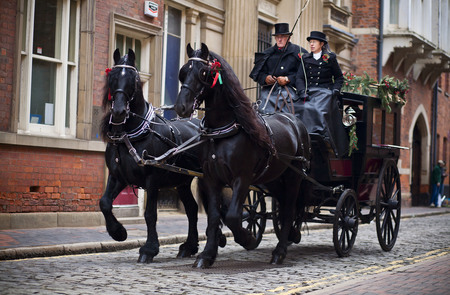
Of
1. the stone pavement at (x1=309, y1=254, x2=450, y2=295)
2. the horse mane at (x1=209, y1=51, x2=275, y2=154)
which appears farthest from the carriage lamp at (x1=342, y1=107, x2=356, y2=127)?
the horse mane at (x1=209, y1=51, x2=275, y2=154)

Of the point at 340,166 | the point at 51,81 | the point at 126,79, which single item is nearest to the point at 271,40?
the point at 51,81

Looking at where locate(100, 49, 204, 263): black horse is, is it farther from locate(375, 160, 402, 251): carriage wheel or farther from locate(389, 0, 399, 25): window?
locate(389, 0, 399, 25): window

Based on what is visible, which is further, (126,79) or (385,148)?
(385,148)

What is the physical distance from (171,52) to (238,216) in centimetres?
964

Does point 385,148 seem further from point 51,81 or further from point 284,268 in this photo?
point 51,81

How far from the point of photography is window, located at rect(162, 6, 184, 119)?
17047mm

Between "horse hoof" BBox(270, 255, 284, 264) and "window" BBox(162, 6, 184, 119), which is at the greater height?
"window" BBox(162, 6, 184, 119)

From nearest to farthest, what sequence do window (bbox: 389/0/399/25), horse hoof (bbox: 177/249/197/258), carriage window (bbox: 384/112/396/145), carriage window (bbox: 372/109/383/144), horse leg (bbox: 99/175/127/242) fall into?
horse leg (bbox: 99/175/127/242), horse hoof (bbox: 177/249/197/258), carriage window (bbox: 372/109/383/144), carriage window (bbox: 384/112/396/145), window (bbox: 389/0/399/25)

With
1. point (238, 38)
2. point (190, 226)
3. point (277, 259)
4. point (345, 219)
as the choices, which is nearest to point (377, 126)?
point (345, 219)

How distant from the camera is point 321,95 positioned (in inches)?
409

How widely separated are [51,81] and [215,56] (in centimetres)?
596

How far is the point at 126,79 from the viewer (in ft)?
28.5

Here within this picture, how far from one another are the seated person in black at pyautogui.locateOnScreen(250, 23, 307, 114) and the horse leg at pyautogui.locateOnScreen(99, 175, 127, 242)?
96.9 inches

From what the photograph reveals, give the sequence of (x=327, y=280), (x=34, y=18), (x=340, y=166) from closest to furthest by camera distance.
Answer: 1. (x=327, y=280)
2. (x=340, y=166)
3. (x=34, y=18)
